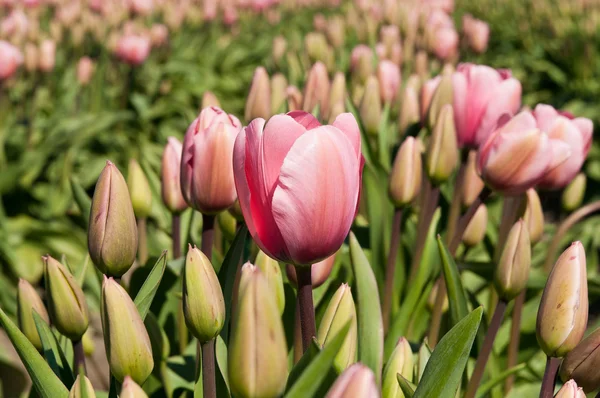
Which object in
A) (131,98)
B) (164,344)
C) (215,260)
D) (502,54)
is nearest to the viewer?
(164,344)

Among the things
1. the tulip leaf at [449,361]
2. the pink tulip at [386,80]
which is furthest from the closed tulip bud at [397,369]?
the pink tulip at [386,80]

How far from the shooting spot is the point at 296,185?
741 millimetres

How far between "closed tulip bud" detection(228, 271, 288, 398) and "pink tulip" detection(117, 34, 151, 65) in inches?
140

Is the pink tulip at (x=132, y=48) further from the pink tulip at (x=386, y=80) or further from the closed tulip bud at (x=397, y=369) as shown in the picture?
the closed tulip bud at (x=397, y=369)

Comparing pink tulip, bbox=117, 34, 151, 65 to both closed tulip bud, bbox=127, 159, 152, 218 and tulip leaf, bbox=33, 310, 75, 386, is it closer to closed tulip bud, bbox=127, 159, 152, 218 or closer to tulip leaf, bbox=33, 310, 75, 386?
closed tulip bud, bbox=127, 159, 152, 218

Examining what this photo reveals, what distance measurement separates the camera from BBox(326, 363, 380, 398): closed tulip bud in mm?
562

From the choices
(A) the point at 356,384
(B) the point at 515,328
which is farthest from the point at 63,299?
(B) the point at 515,328

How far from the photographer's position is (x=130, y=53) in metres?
3.96

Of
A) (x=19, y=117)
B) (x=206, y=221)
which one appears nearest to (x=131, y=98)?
(x=19, y=117)

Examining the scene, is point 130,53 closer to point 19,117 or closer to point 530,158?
point 19,117

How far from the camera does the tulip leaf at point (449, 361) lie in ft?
2.53

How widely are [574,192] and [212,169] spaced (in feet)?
4.04

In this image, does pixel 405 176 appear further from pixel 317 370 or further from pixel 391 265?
pixel 317 370

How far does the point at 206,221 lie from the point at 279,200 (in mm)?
358
